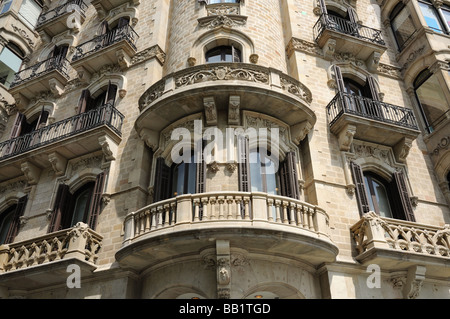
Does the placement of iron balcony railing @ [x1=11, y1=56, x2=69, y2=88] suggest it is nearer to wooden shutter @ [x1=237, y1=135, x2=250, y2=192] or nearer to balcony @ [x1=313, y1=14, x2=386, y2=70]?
wooden shutter @ [x1=237, y1=135, x2=250, y2=192]

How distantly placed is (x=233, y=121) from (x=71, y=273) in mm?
6459

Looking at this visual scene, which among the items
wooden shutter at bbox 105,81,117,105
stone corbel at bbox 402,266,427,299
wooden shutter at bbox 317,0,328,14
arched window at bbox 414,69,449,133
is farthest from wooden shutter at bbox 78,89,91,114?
arched window at bbox 414,69,449,133

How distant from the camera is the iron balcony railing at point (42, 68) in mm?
17531

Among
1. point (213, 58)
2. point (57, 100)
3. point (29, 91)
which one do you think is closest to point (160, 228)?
point (213, 58)

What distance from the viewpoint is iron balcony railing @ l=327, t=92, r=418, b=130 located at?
12750mm

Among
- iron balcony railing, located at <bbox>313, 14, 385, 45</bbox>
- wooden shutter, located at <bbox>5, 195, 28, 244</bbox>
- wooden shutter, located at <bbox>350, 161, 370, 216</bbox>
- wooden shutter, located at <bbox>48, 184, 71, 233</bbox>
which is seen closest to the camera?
wooden shutter, located at <bbox>350, 161, 370, 216</bbox>

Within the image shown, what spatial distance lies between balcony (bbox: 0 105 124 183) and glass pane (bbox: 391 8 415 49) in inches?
534

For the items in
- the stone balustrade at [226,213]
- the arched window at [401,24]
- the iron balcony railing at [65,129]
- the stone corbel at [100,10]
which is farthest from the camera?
A: the stone corbel at [100,10]

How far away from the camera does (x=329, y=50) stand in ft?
49.4

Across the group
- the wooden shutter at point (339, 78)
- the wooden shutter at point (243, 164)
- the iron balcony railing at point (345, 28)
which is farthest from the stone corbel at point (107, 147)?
the iron balcony railing at point (345, 28)

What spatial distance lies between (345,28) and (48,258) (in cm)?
1513

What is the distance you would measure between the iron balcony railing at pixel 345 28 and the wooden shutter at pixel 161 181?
8591 millimetres

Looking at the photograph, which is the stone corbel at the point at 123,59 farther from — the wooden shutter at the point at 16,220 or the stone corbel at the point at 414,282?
the stone corbel at the point at 414,282

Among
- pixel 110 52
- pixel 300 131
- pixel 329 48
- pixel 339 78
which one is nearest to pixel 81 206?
pixel 110 52
